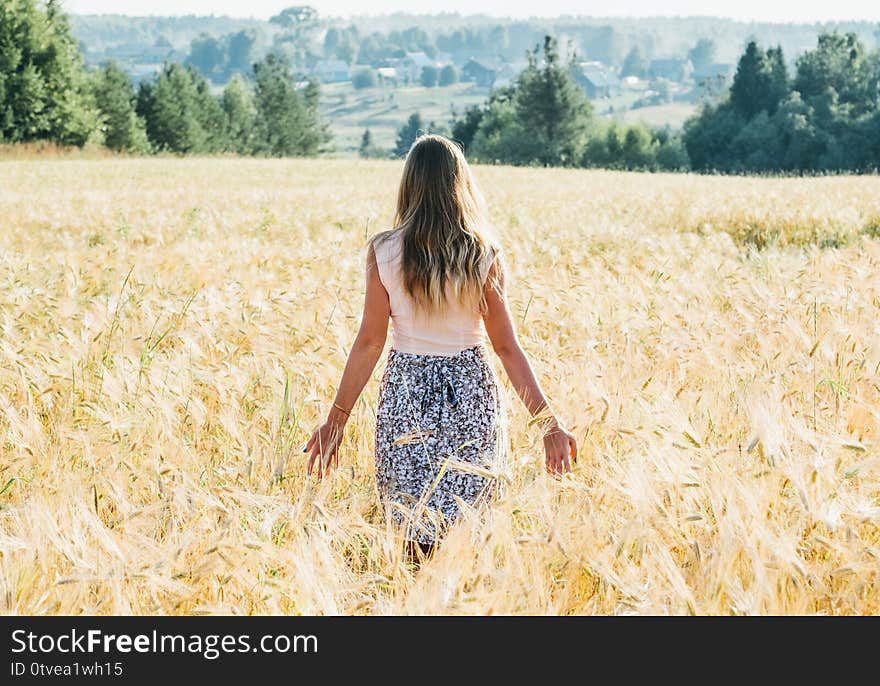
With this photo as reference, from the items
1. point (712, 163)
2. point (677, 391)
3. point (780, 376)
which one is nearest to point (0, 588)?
point (677, 391)

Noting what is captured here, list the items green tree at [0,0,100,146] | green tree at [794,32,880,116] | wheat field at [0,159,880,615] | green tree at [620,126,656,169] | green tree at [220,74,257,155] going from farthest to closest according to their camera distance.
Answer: green tree at [620,126,656,169] < green tree at [220,74,257,155] < green tree at [794,32,880,116] < green tree at [0,0,100,146] < wheat field at [0,159,880,615]

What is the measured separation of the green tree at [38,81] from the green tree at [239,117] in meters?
22.2

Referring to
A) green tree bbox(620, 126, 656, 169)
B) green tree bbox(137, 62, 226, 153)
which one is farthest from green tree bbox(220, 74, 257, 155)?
green tree bbox(620, 126, 656, 169)

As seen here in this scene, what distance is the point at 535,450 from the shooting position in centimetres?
334

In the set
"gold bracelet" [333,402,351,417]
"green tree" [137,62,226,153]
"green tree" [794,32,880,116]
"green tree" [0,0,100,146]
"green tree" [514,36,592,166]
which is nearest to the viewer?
"gold bracelet" [333,402,351,417]

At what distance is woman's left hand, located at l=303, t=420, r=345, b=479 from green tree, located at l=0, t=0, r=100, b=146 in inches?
1718

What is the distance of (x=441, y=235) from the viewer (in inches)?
125

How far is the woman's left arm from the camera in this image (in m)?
3.15

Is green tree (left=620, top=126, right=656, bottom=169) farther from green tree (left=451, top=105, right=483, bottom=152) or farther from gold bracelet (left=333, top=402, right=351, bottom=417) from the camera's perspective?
gold bracelet (left=333, top=402, right=351, bottom=417)

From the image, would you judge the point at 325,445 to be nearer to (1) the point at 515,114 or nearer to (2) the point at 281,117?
(1) the point at 515,114

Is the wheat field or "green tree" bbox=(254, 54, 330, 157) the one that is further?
"green tree" bbox=(254, 54, 330, 157)

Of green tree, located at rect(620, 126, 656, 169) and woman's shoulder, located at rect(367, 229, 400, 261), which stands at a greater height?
woman's shoulder, located at rect(367, 229, 400, 261)

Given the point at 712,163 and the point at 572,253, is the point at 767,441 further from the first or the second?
the point at 712,163

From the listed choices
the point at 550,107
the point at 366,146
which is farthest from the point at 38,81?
the point at 366,146
